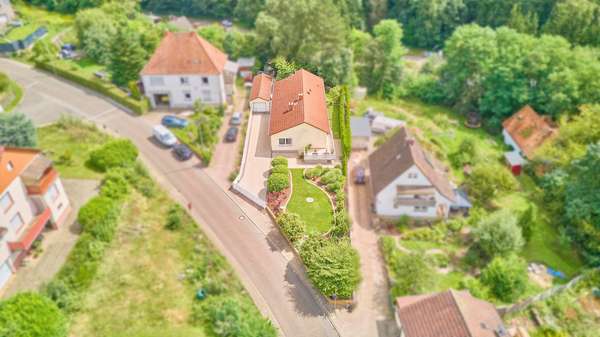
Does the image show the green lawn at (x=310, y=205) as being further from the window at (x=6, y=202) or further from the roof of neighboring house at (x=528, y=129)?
the roof of neighboring house at (x=528, y=129)

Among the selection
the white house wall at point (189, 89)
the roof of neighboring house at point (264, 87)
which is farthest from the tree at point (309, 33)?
the roof of neighboring house at point (264, 87)

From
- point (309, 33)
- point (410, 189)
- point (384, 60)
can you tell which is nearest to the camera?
point (410, 189)

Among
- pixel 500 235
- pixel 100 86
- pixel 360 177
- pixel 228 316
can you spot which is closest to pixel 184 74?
pixel 100 86

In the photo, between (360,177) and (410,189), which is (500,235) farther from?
(360,177)

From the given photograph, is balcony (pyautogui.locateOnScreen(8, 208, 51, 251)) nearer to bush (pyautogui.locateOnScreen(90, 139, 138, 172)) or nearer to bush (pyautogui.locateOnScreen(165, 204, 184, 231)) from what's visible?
bush (pyautogui.locateOnScreen(90, 139, 138, 172))

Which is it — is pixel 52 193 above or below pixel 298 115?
below

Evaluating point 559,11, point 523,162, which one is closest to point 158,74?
point 523,162
